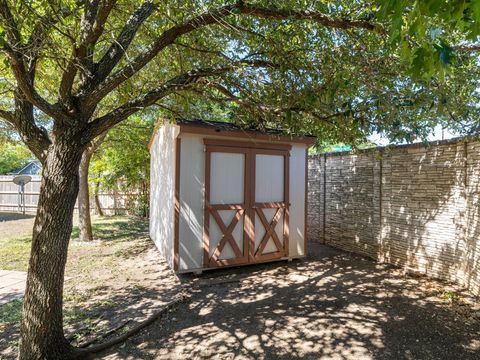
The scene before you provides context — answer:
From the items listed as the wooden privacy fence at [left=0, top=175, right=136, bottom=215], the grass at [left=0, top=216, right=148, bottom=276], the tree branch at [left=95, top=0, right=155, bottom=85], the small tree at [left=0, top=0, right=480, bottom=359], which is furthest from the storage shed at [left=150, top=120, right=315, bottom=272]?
the wooden privacy fence at [left=0, top=175, right=136, bottom=215]

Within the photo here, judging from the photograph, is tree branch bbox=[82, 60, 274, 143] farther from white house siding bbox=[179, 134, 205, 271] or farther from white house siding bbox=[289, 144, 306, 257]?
white house siding bbox=[289, 144, 306, 257]

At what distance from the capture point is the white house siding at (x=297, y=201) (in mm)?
5812

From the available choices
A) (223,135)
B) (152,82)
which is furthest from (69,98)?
(223,135)

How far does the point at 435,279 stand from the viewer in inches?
179

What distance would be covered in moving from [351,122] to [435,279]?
303 centimetres

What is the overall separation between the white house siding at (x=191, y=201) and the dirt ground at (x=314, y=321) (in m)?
0.40

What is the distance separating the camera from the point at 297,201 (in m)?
5.89

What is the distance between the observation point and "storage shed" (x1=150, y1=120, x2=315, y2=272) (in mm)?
4812

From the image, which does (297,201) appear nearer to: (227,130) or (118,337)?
(227,130)

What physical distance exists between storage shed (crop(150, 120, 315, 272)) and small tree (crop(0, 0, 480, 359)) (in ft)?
4.71

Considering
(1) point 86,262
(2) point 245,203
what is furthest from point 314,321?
(1) point 86,262

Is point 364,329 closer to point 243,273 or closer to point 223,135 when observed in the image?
point 243,273

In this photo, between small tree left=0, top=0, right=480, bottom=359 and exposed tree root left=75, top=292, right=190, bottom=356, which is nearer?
small tree left=0, top=0, right=480, bottom=359

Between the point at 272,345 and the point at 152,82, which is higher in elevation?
the point at 152,82
